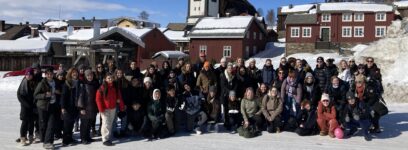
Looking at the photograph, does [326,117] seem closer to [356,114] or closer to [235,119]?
[356,114]

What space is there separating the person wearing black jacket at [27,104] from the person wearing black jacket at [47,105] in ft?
0.57

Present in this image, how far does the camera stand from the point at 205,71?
36.1ft

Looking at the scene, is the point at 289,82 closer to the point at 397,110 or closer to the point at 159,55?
the point at 397,110

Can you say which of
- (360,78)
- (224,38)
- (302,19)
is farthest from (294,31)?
(360,78)

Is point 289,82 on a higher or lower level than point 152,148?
higher

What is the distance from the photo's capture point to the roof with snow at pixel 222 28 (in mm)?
49844

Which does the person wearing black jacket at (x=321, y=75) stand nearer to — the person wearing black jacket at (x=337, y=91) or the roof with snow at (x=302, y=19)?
the person wearing black jacket at (x=337, y=91)

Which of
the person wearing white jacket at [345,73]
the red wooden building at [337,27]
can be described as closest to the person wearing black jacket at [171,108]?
the person wearing white jacket at [345,73]

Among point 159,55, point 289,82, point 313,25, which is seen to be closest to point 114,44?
point 289,82

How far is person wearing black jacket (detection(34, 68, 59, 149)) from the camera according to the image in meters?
8.74

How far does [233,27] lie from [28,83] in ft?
141

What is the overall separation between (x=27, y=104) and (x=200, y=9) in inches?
2720

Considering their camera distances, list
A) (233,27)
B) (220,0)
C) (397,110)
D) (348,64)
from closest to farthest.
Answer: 1. (348,64)
2. (397,110)
3. (233,27)
4. (220,0)

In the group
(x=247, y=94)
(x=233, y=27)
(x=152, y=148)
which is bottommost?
(x=152, y=148)
